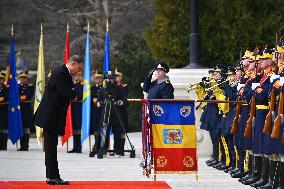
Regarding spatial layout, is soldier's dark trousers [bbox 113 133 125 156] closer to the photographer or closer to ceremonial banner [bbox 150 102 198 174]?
the photographer

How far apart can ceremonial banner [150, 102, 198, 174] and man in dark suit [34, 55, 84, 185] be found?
3.74 feet

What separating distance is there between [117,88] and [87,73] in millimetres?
1649

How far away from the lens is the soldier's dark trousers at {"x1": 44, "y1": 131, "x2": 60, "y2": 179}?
14.2 m

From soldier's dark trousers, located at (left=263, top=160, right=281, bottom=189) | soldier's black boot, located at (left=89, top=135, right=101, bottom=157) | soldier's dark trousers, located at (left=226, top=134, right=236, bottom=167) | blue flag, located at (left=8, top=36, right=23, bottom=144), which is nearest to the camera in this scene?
soldier's dark trousers, located at (left=263, top=160, right=281, bottom=189)

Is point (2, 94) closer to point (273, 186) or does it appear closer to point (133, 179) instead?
point (133, 179)

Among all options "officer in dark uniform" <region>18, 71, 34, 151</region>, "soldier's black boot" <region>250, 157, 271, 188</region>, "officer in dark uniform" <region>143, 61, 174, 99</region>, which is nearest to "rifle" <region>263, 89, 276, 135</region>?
"soldier's black boot" <region>250, 157, 271, 188</region>

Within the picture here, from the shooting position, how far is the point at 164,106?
14562mm

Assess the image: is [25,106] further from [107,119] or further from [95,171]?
[95,171]

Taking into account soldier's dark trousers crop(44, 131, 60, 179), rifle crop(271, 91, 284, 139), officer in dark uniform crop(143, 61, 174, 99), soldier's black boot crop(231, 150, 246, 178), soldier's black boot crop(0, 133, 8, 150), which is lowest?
soldier's black boot crop(0, 133, 8, 150)

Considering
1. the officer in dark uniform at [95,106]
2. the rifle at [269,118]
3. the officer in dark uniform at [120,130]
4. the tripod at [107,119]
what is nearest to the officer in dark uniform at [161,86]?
the rifle at [269,118]

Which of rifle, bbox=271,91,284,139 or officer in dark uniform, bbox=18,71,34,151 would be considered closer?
rifle, bbox=271,91,284,139

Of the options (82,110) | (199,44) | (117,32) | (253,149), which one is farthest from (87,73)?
(117,32)

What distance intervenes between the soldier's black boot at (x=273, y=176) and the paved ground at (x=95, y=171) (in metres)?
0.80

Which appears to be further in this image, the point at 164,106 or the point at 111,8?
the point at 111,8
